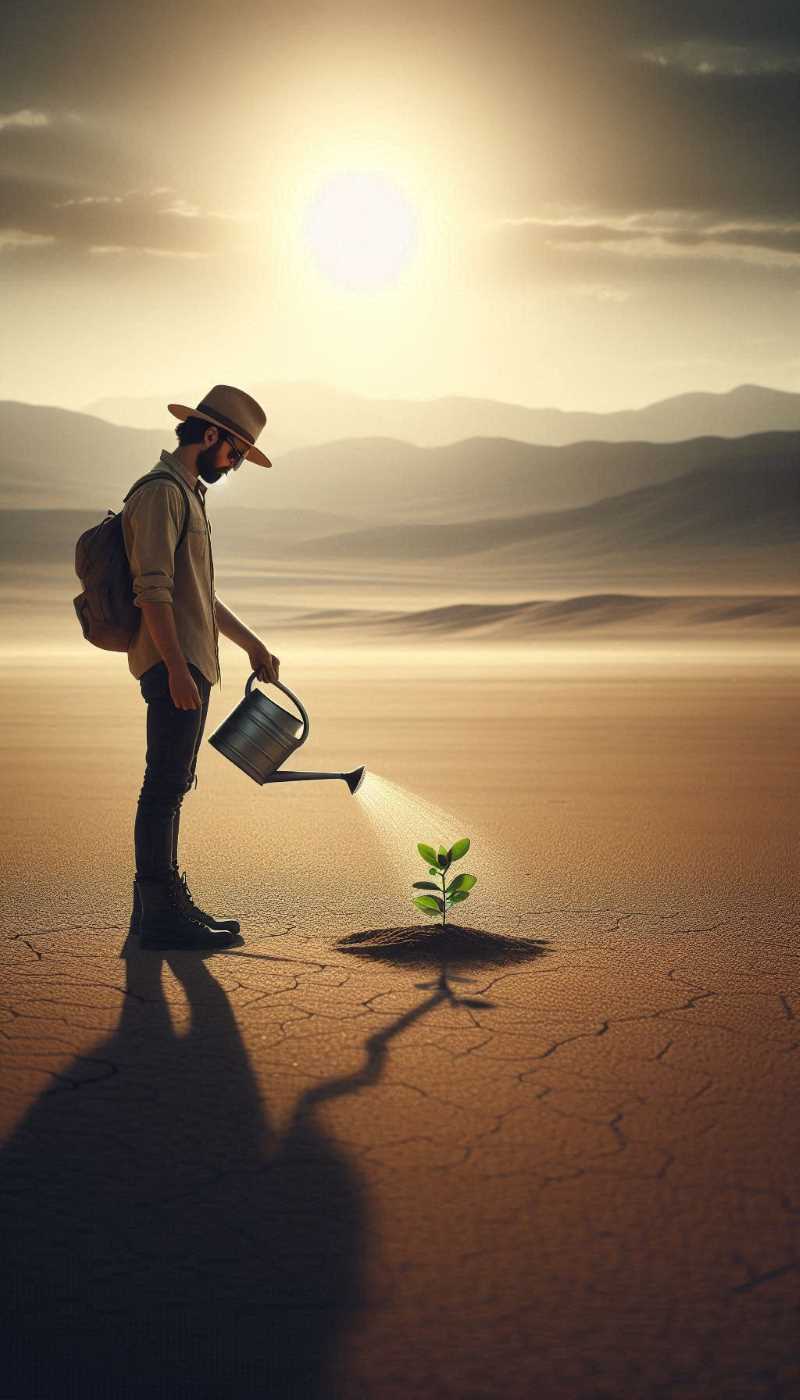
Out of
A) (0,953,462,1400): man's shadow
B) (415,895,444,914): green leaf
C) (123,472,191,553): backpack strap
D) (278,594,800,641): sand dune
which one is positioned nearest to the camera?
(0,953,462,1400): man's shadow

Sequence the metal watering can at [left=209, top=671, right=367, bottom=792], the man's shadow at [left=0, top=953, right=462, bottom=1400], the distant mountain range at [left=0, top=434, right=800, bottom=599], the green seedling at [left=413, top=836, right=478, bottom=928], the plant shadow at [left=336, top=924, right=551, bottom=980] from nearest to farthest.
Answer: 1. the man's shadow at [left=0, top=953, right=462, bottom=1400]
2. the plant shadow at [left=336, top=924, right=551, bottom=980]
3. the green seedling at [left=413, top=836, right=478, bottom=928]
4. the metal watering can at [left=209, top=671, right=367, bottom=792]
5. the distant mountain range at [left=0, top=434, right=800, bottom=599]

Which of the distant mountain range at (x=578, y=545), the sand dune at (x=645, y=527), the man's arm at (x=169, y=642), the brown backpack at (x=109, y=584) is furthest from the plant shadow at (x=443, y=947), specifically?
the sand dune at (x=645, y=527)

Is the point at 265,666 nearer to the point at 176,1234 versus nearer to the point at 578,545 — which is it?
the point at 176,1234

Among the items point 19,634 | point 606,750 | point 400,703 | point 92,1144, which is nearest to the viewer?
point 92,1144

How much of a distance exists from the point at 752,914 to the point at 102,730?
344 inches

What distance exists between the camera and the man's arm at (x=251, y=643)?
4688mm

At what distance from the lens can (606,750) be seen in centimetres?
1116

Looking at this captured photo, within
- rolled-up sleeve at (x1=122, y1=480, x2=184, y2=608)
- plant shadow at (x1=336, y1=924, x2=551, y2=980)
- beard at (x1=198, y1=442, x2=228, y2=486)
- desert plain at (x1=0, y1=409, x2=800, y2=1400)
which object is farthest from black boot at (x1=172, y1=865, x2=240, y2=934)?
beard at (x1=198, y1=442, x2=228, y2=486)

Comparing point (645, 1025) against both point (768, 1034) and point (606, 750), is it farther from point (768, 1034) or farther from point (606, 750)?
point (606, 750)

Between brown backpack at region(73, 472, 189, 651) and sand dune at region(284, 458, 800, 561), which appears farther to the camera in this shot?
sand dune at region(284, 458, 800, 561)

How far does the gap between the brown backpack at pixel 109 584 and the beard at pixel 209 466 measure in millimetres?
205

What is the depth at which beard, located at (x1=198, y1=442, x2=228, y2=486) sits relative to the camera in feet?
15.0

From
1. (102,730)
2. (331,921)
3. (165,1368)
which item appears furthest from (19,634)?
(165,1368)

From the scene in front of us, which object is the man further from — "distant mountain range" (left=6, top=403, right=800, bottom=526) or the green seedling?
"distant mountain range" (left=6, top=403, right=800, bottom=526)
